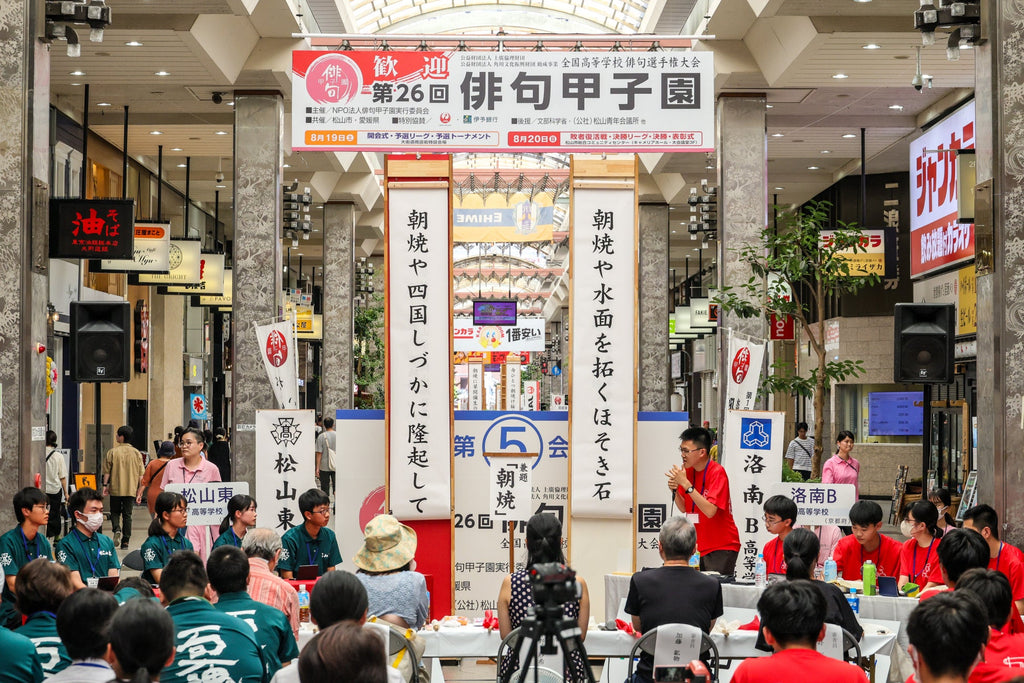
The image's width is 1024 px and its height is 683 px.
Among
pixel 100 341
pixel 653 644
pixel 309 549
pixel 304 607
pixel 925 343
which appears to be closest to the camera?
pixel 653 644

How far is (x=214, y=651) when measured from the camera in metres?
Result: 3.98

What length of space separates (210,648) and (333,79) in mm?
5516

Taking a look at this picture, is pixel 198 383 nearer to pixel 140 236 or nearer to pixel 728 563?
pixel 140 236

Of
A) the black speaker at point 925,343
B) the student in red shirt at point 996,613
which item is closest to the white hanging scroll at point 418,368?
the black speaker at point 925,343

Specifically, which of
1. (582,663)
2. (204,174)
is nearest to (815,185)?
(204,174)

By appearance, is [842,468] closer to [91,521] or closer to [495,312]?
[91,521]

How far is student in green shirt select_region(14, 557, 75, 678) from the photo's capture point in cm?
439

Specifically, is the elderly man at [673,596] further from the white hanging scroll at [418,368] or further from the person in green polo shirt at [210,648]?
the white hanging scroll at [418,368]

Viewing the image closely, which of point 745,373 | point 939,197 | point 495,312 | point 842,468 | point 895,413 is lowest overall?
point 842,468

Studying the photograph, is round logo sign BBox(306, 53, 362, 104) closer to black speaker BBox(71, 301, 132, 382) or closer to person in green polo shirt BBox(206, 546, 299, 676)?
black speaker BBox(71, 301, 132, 382)

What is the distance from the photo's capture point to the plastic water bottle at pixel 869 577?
21.7 feet

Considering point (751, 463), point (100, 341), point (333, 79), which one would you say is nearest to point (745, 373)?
point (751, 463)

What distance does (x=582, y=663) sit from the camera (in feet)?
17.3

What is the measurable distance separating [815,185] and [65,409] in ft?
42.9
